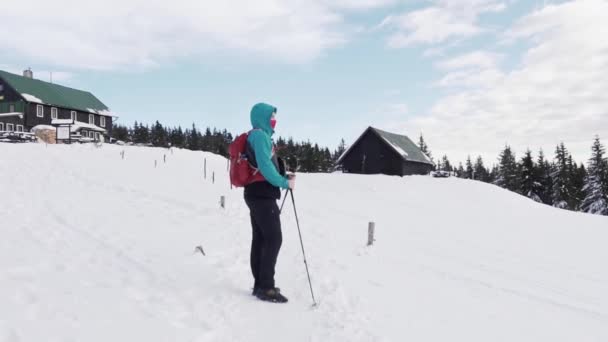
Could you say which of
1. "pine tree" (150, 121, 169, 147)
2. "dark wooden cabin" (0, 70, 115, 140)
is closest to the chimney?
"dark wooden cabin" (0, 70, 115, 140)

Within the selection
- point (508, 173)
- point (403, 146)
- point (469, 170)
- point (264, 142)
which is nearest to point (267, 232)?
point (264, 142)

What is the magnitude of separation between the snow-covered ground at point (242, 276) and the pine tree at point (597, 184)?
3817 centimetres

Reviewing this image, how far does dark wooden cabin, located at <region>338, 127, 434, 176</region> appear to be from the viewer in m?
35.3

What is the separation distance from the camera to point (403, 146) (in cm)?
3788

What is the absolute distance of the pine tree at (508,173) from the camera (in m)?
62.2

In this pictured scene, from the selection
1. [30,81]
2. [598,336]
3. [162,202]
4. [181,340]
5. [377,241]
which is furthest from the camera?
[30,81]

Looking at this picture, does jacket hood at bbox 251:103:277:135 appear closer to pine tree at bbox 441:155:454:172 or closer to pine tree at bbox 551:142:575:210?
pine tree at bbox 551:142:575:210

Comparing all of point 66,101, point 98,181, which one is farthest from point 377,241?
point 66,101

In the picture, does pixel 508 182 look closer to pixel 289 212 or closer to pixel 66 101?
pixel 289 212

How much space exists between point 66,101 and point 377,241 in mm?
50703

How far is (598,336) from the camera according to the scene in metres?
5.36

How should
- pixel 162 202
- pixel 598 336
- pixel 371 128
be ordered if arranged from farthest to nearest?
pixel 371 128 < pixel 162 202 < pixel 598 336

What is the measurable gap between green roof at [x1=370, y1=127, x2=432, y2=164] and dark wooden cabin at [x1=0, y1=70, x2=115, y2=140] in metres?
33.2

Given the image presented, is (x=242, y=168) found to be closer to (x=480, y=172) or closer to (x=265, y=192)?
(x=265, y=192)
